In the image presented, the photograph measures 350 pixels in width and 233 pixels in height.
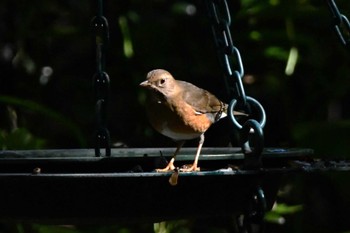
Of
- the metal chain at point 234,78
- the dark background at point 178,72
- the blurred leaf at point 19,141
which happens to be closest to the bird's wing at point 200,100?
the metal chain at point 234,78

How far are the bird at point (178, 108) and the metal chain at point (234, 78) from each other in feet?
1.09

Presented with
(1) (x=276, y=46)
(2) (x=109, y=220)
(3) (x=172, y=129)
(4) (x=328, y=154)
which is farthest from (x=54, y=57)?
(2) (x=109, y=220)

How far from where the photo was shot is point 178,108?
2.25 meters

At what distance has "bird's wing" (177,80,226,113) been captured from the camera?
2.26 m

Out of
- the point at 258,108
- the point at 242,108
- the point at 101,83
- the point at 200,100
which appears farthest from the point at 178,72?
the point at 258,108

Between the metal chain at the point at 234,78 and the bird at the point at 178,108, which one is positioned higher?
the metal chain at the point at 234,78

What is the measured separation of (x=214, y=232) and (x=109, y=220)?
51.4 inches

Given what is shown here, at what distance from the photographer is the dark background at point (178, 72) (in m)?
2.97

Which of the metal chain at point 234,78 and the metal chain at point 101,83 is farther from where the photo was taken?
the metal chain at point 101,83

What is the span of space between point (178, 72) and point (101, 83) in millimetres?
1312

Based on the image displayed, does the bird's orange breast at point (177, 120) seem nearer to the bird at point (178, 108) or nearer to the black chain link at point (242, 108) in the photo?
the bird at point (178, 108)

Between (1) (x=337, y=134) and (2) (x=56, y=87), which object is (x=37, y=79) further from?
(1) (x=337, y=134)

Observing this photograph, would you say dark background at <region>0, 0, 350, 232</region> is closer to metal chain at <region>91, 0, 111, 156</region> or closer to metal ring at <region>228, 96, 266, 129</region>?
metal chain at <region>91, 0, 111, 156</region>

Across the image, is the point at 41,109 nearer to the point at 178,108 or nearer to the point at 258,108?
the point at 178,108
